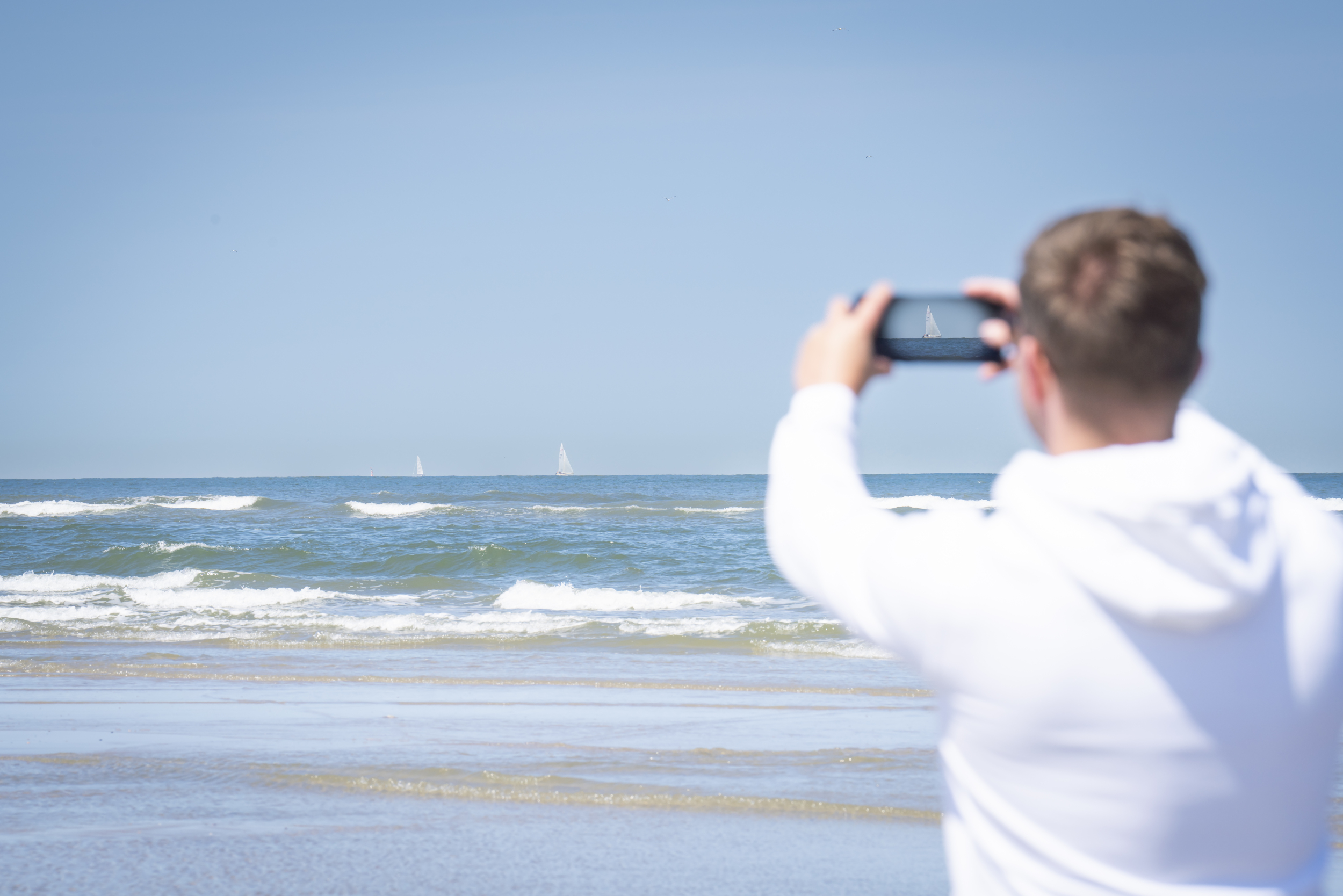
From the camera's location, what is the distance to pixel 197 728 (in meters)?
6.20

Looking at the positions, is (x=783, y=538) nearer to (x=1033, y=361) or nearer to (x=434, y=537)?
(x=1033, y=361)

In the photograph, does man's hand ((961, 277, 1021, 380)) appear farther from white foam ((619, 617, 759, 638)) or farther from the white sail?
white foam ((619, 617, 759, 638))

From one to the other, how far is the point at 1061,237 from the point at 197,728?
6.27 m

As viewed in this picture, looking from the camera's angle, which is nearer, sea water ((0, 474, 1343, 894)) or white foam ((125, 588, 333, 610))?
sea water ((0, 474, 1343, 894))

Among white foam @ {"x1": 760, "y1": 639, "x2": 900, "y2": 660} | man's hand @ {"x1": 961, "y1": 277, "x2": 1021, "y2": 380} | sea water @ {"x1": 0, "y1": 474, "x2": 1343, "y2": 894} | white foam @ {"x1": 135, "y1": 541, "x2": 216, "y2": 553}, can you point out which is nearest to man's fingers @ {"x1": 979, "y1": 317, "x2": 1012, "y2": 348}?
man's hand @ {"x1": 961, "y1": 277, "x2": 1021, "y2": 380}

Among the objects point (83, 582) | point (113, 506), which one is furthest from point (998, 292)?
point (113, 506)

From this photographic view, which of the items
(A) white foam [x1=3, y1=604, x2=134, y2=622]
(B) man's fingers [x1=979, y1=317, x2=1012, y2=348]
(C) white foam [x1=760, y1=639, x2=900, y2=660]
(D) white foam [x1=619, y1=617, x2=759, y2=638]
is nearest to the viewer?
(B) man's fingers [x1=979, y1=317, x2=1012, y2=348]

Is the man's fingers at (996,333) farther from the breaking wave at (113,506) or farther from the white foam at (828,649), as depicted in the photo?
the breaking wave at (113,506)

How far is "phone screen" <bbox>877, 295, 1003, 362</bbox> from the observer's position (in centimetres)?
119

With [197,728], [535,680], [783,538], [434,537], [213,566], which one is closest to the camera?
[783,538]

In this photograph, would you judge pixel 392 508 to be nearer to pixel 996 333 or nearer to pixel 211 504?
pixel 211 504

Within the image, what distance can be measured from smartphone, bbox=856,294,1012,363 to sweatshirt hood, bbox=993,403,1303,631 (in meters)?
0.21

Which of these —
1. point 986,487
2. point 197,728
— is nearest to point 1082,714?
point 197,728

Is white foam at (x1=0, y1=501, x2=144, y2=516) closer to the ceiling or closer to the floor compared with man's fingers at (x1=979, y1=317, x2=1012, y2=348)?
closer to the floor
